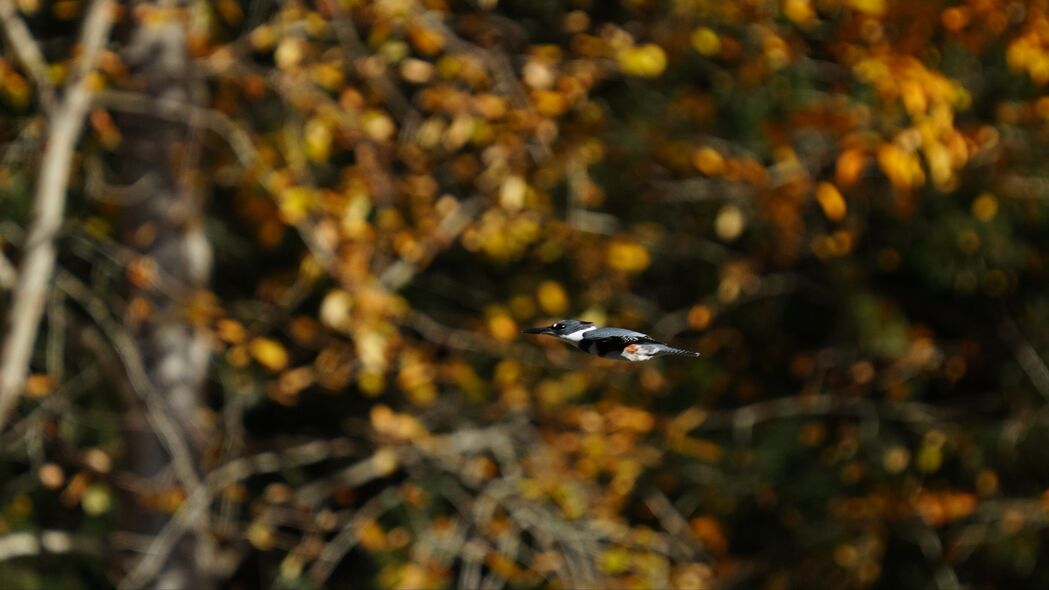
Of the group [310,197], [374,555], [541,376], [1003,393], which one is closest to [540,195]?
Result: [541,376]

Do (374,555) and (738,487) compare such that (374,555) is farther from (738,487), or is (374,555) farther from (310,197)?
(310,197)

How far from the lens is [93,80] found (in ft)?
17.1

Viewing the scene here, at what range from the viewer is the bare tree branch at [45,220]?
16.9 ft

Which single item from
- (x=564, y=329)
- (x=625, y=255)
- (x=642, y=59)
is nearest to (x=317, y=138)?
(x=642, y=59)

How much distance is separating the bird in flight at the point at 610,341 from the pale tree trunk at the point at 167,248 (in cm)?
462

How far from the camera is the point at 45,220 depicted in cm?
522

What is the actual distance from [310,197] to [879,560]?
3.65m

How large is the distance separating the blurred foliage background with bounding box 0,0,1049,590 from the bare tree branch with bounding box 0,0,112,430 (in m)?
0.29

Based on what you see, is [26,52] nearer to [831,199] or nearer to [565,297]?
[565,297]

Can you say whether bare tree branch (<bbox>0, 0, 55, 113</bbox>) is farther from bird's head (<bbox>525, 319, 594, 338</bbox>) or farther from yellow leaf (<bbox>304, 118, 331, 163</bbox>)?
bird's head (<bbox>525, 319, 594, 338</bbox>)

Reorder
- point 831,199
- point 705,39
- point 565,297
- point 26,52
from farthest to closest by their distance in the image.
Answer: point 565,297, point 705,39, point 831,199, point 26,52

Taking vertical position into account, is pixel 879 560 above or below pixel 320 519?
below

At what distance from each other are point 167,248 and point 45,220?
850mm

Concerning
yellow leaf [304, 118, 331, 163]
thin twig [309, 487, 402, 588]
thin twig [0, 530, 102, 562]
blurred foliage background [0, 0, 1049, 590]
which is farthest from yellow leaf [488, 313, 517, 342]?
thin twig [0, 530, 102, 562]
